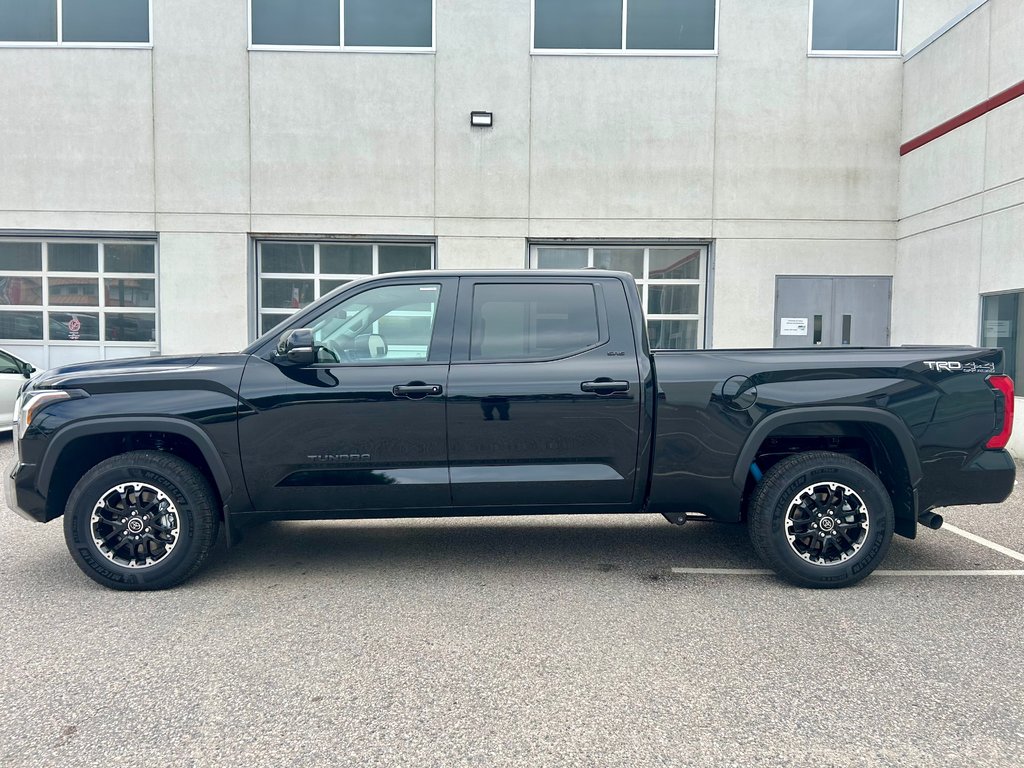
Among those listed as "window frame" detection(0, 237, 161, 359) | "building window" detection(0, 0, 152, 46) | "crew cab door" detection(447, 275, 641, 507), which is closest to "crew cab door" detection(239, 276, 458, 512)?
"crew cab door" detection(447, 275, 641, 507)

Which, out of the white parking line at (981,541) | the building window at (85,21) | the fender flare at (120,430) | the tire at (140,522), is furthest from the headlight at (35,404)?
the building window at (85,21)

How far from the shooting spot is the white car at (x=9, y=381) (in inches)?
354

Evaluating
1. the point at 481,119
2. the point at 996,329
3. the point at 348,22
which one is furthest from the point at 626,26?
the point at 996,329

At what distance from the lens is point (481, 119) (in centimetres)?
1134

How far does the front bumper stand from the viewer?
3984mm

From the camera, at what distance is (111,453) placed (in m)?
4.27

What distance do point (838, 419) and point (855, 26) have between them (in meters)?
10.5

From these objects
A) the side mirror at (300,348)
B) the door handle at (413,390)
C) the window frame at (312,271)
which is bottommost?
the door handle at (413,390)

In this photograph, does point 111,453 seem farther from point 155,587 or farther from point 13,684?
point 13,684

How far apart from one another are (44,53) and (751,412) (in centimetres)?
1337

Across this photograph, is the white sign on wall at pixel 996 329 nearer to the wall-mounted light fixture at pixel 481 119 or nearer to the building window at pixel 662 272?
the building window at pixel 662 272

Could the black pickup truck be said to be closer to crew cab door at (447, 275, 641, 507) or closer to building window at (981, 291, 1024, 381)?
crew cab door at (447, 275, 641, 507)

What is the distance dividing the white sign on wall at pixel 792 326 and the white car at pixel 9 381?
11713 millimetres

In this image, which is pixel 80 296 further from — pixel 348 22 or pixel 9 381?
pixel 348 22
